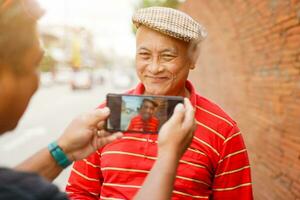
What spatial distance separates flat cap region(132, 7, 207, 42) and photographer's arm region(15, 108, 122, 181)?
2.02 ft

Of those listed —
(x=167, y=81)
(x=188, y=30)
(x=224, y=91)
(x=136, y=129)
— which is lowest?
(x=224, y=91)

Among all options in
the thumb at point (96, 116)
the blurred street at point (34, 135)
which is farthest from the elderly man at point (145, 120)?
the blurred street at point (34, 135)

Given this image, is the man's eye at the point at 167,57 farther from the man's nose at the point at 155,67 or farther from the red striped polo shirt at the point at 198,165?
the red striped polo shirt at the point at 198,165

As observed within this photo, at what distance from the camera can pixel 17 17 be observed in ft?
3.97

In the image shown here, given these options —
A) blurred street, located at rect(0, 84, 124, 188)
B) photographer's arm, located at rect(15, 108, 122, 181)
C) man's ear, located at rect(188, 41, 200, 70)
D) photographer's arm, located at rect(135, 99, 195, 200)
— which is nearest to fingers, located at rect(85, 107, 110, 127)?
photographer's arm, located at rect(15, 108, 122, 181)

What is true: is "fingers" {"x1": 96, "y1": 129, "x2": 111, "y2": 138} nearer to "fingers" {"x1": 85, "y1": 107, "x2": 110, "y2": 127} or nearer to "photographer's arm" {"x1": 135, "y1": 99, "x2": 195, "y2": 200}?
"fingers" {"x1": 85, "y1": 107, "x2": 110, "y2": 127}

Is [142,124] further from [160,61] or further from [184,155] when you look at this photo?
[160,61]

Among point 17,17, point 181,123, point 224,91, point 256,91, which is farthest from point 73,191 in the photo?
point 224,91

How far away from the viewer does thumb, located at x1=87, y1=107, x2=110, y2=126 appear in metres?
1.71

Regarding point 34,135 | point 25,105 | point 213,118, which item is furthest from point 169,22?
point 34,135

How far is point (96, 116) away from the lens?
1718 millimetres

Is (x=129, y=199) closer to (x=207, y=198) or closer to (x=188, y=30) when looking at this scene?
(x=207, y=198)

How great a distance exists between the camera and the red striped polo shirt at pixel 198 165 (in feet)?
6.75

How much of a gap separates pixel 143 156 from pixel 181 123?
2.07 feet
